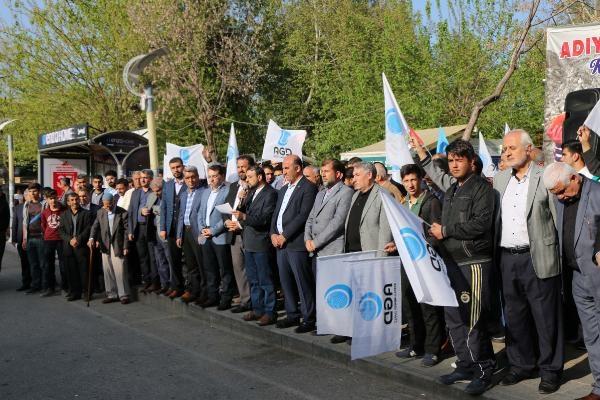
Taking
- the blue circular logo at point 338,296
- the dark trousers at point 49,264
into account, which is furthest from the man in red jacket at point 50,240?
the blue circular logo at point 338,296

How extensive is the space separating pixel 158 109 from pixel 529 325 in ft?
81.2

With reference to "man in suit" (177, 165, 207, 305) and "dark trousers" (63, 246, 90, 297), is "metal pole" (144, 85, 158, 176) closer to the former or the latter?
"dark trousers" (63, 246, 90, 297)

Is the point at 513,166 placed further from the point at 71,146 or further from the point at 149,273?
the point at 71,146

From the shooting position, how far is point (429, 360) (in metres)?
6.14

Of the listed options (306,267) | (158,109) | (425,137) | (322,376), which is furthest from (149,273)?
(158,109)

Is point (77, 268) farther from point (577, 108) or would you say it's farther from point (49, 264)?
point (577, 108)

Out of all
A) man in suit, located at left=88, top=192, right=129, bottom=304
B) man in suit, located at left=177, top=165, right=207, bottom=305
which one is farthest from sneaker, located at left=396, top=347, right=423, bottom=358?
man in suit, located at left=88, top=192, right=129, bottom=304

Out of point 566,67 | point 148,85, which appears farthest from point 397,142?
point 148,85

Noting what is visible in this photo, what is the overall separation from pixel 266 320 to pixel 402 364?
234cm

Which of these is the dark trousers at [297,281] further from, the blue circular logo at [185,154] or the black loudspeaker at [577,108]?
the blue circular logo at [185,154]

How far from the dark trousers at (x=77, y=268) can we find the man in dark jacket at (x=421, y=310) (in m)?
6.44

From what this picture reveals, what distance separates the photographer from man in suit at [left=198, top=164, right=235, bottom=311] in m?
9.01

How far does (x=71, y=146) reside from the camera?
56.9 feet

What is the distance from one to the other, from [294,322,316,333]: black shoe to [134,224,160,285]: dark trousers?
148 inches
